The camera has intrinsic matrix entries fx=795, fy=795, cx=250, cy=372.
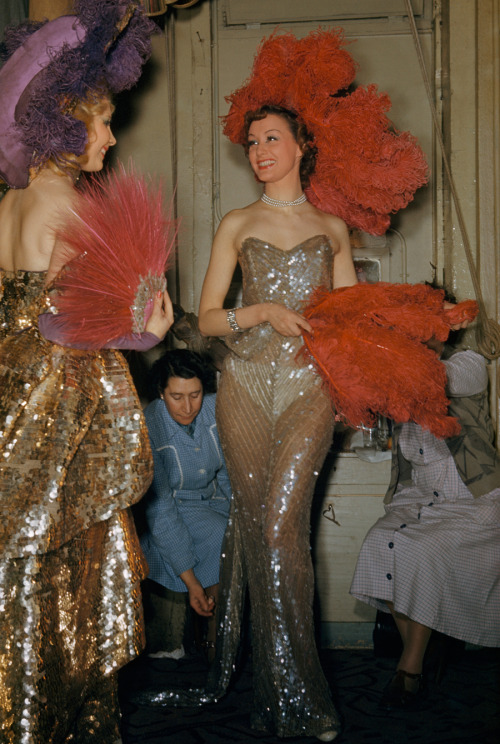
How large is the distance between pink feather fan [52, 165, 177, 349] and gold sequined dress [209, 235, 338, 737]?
0.68 meters

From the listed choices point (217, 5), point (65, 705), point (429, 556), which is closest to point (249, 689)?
point (429, 556)

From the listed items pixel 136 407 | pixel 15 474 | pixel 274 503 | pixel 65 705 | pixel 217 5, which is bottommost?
pixel 65 705

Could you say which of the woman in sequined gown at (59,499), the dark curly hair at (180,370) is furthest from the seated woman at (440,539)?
the woman in sequined gown at (59,499)

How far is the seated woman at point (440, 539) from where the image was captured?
121 inches

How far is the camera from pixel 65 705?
7.06 ft

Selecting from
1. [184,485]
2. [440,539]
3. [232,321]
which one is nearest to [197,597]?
[184,485]

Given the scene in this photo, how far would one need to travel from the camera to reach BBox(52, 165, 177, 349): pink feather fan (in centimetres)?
219

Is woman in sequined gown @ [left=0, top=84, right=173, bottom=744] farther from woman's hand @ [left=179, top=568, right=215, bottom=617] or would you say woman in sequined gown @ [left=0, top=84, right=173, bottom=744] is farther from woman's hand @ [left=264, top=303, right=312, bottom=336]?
woman's hand @ [left=179, top=568, right=215, bottom=617]

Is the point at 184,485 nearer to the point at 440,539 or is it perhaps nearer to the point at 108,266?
the point at 440,539

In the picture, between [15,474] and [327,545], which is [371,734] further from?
[15,474]

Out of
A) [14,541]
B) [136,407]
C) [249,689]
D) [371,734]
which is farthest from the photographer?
[249,689]

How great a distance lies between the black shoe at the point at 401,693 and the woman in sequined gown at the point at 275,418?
15.9 inches

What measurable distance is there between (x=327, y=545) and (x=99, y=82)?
2371mm

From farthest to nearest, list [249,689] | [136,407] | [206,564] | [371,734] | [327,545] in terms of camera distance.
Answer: [327,545]
[206,564]
[249,689]
[371,734]
[136,407]
